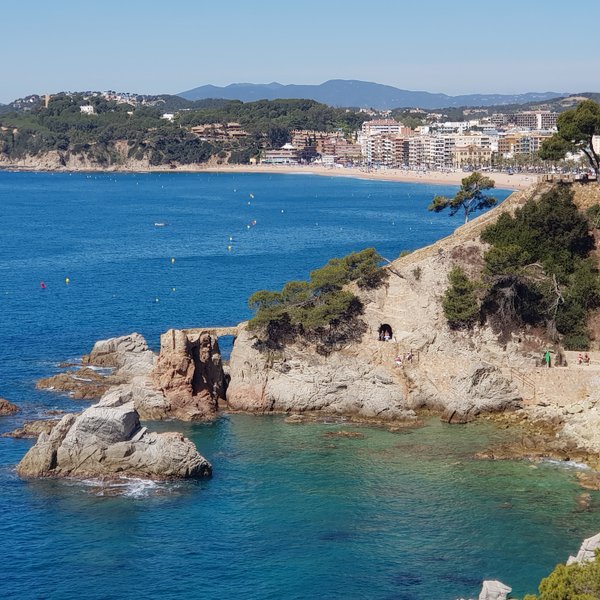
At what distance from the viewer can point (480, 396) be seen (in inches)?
1841

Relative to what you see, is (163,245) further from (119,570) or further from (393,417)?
(119,570)

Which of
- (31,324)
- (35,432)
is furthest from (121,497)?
(31,324)

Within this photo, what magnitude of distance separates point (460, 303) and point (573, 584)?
27.5m

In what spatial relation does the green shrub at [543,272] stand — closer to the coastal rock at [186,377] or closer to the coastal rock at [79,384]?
the coastal rock at [186,377]

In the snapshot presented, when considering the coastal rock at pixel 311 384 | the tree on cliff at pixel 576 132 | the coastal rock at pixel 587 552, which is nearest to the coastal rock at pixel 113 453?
the coastal rock at pixel 311 384

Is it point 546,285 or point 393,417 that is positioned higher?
point 546,285

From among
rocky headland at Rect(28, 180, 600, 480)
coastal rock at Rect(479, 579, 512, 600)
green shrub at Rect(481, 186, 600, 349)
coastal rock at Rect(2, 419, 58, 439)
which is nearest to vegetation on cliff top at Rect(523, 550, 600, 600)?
coastal rock at Rect(479, 579, 512, 600)

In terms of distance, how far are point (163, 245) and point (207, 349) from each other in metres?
66.7

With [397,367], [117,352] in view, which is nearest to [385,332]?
[397,367]

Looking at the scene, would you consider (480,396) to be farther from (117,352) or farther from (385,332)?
(117,352)

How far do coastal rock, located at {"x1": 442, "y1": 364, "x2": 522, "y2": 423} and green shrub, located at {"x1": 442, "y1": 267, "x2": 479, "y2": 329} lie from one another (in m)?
3.75

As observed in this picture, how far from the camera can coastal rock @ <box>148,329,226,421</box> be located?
47844mm

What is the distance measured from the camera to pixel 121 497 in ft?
124

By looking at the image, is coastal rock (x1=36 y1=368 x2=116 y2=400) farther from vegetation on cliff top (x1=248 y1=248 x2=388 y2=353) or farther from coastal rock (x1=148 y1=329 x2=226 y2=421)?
vegetation on cliff top (x1=248 y1=248 x2=388 y2=353)
